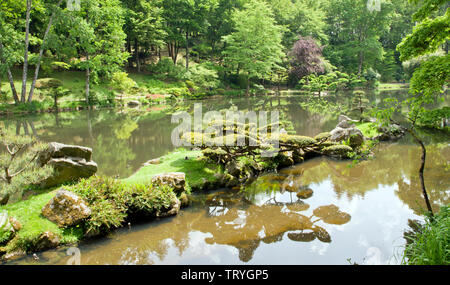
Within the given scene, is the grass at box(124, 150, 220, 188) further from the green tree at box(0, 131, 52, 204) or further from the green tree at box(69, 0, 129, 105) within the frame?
the green tree at box(69, 0, 129, 105)

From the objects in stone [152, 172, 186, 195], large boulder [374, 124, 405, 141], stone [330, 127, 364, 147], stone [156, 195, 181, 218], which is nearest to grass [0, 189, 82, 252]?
stone [156, 195, 181, 218]

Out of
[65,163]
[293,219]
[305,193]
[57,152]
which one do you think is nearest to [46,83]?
[57,152]

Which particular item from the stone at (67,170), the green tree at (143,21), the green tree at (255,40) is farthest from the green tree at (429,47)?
the green tree at (143,21)

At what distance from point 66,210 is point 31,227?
561 mm

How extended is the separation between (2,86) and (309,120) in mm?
23123

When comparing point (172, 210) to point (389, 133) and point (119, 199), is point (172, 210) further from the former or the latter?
point (389, 133)

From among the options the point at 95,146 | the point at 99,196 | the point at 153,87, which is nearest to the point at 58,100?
the point at 153,87

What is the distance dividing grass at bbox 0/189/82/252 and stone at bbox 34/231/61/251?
68mm

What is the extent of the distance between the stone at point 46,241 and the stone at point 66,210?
0.94ft

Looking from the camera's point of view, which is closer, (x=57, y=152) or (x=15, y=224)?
(x=15, y=224)

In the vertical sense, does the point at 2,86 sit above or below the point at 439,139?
above

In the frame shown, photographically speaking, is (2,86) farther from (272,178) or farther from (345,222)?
(345,222)

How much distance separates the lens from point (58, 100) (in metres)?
22.8

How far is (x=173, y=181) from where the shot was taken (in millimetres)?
6398
